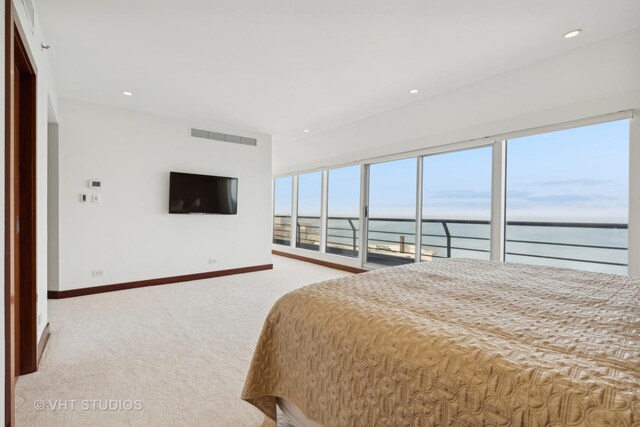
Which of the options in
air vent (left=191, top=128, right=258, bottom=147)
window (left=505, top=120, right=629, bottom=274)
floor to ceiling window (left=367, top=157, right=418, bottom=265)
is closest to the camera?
window (left=505, top=120, right=629, bottom=274)

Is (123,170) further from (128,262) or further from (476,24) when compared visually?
(476,24)

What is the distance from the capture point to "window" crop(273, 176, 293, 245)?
7.33 meters

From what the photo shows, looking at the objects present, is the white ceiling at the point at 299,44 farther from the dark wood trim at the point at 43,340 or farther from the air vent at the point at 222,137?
the dark wood trim at the point at 43,340

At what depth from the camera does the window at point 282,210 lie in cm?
733

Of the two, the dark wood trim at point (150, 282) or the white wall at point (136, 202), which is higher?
the white wall at point (136, 202)

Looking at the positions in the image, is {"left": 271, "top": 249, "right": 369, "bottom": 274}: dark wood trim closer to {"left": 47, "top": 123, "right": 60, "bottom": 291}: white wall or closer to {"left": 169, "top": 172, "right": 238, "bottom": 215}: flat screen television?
{"left": 169, "top": 172, "right": 238, "bottom": 215}: flat screen television

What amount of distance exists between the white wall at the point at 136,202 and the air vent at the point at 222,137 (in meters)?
0.08

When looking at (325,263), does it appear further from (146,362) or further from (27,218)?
(27,218)

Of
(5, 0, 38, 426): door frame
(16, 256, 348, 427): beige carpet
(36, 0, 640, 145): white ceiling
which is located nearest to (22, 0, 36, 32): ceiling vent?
(36, 0, 640, 145): white ceiling

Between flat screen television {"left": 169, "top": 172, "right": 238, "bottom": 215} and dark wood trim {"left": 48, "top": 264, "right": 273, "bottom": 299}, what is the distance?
1.00 meters

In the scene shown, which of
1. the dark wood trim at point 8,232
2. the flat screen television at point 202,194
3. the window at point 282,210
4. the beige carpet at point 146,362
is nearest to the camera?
the dark wood trim at point 8,232

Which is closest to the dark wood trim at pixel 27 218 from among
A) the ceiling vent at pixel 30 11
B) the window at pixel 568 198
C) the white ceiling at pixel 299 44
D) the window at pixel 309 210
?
the ceiling vent at pixel 30 11

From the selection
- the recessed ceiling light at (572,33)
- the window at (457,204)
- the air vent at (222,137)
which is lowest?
the window at (457,204)

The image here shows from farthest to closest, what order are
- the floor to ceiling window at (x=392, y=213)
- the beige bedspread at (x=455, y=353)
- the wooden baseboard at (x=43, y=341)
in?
the floor to ceiling window at (x=392, y=213)
the wooden baseboard at (x=43, y=341)
the beige bedspread at (x=455, y=353)
